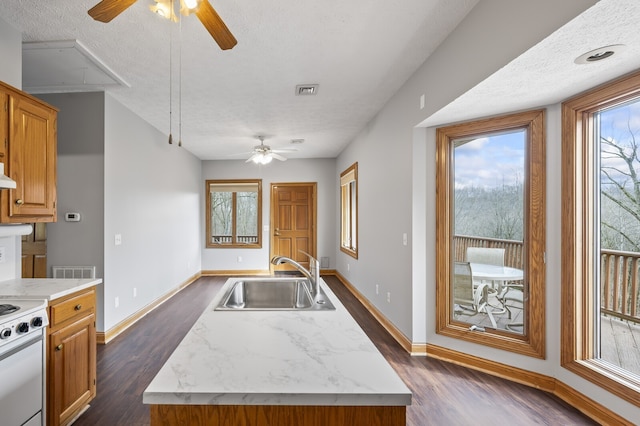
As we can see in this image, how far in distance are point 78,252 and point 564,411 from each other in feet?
14.2

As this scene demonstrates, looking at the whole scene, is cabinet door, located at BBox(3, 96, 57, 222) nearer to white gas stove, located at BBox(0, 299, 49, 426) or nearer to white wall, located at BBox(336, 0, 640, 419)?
white gas stove, located at BBox(0, 299, 49, 426)

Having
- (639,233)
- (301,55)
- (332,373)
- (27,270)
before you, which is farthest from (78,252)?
(639,233)

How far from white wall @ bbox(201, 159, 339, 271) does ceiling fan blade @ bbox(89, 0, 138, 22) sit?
5047mm

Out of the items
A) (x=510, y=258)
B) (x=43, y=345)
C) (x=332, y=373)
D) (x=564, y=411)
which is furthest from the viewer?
(x=510, y=258)

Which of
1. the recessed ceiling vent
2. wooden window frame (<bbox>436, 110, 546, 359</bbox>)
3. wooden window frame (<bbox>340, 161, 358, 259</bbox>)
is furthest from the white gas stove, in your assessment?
wooden window frame (<bbox>340, 161, 358, 259</bbox>)

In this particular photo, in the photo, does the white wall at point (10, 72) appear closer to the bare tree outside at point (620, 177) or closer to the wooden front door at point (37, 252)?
the wooden front door at point (37, 252)

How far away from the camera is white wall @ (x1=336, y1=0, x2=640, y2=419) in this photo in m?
1.69

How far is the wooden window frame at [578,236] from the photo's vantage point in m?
2.09

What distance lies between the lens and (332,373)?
2.93 ft

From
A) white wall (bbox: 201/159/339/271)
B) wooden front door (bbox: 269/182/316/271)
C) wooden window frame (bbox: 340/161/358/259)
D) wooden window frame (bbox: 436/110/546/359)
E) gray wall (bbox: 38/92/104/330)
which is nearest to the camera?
wooden window frame (bbox: 436/110/546/359)

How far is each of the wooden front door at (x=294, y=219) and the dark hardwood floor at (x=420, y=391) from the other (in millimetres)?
3339

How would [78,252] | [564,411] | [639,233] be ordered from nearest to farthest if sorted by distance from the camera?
[639,233] < [564,411] < [78,252]

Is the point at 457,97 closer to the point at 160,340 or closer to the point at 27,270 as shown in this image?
the point at 160,340

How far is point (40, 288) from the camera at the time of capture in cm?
184
